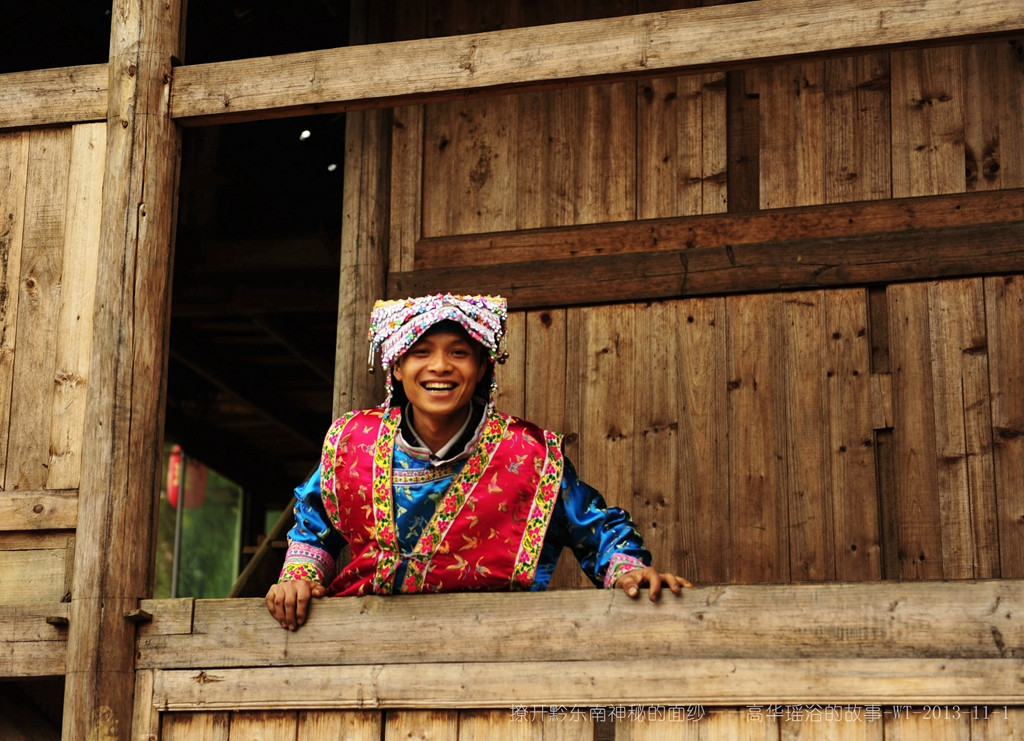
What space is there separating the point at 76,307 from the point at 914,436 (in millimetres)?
3230

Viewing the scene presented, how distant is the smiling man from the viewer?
14.6 ft

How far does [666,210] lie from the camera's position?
623cm

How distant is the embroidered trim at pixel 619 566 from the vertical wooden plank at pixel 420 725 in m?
0.60

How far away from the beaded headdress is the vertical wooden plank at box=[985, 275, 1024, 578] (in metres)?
2.19

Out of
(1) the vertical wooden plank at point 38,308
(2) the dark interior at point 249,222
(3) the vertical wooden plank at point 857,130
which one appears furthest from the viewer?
(2) the dark interior at point 249,222

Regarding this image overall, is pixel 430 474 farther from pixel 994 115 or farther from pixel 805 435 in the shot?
pixel 994 115

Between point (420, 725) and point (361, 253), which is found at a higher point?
point (361, 253)

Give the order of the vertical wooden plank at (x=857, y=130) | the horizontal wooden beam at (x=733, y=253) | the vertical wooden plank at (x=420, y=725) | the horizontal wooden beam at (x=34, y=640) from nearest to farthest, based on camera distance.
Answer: the vertical wooden plank at (x=420, y=725), the horizontal wooden beam at (x=34, y=640), the horizontal wooden beam at (x=733, y=253), the vertical wooden plank at (x=857, y=130)

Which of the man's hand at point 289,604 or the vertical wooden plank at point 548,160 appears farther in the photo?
the vertical wooden plank at point 548,160

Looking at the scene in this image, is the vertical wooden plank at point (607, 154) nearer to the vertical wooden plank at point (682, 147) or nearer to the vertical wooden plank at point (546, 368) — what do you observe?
the vertical wooden plank at point (682, 147)

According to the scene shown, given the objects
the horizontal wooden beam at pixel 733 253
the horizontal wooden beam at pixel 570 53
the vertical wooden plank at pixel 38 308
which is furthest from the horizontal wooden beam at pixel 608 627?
the horizontal wooden beam at pixel 733 253

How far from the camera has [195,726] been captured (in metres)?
4.55

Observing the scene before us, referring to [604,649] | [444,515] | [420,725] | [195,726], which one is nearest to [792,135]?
[444,515]

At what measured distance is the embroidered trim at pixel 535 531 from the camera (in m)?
4.46
